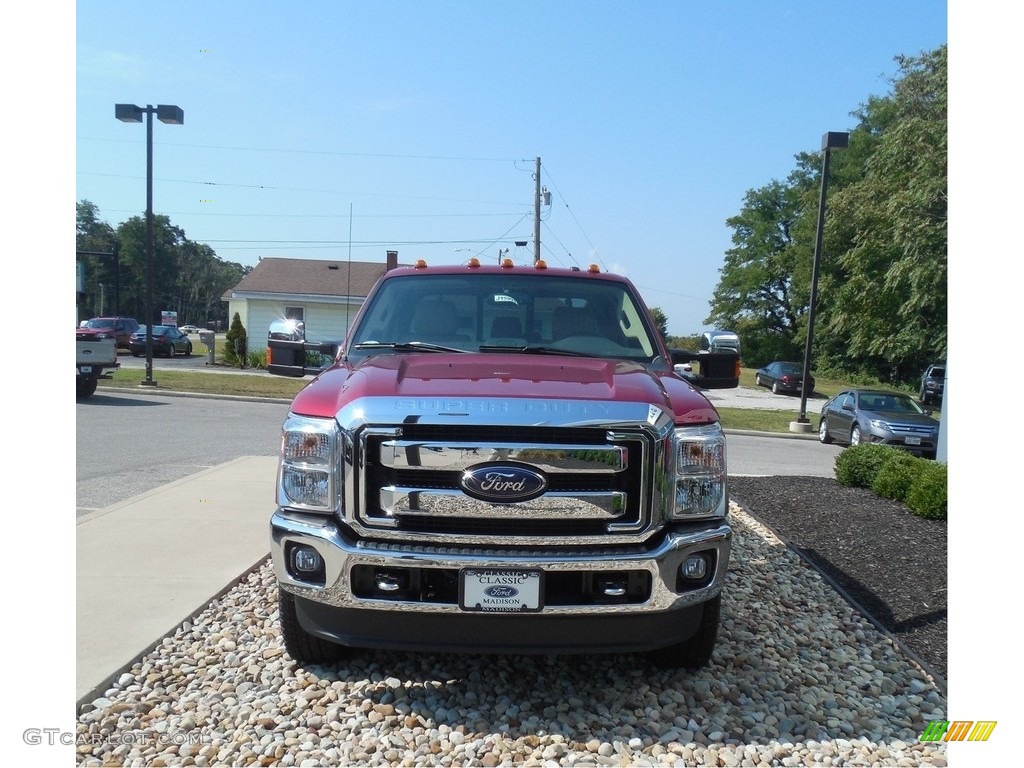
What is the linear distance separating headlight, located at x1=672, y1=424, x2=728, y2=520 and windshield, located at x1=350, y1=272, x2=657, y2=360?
1210mm

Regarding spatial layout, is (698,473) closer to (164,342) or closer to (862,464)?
(862,464)

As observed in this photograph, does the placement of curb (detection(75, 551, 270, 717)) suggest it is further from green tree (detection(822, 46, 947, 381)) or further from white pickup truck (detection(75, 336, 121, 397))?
green tree (detection(822, 46, 947, 381))

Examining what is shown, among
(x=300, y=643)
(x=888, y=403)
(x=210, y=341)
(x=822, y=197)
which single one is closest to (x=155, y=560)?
(x=300, y=643)

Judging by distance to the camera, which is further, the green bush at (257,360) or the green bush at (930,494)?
the green bush at (257,360)

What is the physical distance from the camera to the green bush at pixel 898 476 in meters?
7.45

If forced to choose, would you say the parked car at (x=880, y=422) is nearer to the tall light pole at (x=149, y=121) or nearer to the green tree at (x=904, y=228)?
the green tree at (x=904, y=228)

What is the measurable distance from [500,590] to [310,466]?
0.92m

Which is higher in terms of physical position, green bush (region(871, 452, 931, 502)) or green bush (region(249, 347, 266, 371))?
green bush (region(871, 452, 931, 502))

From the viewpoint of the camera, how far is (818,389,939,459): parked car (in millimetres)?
15141

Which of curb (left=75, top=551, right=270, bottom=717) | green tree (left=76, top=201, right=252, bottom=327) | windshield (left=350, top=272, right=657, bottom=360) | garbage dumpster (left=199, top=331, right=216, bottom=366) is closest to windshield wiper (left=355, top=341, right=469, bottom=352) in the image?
windshield (left=350, top=272, right=657, bottom=360)

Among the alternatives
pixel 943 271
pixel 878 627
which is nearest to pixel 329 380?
pixel 878 627

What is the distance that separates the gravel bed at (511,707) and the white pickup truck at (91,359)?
14541mm

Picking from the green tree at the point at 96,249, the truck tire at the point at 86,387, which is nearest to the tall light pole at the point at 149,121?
the truck tire at the point at 86,387

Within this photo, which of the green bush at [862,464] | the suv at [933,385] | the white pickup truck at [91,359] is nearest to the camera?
the green bush at [862,464]
